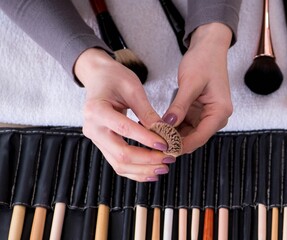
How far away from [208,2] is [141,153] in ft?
0.63

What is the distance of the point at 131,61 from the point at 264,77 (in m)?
0.15

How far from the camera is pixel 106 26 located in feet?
1.93

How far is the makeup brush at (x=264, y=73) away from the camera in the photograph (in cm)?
54

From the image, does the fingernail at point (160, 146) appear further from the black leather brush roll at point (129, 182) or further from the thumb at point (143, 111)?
the black leather brush roll at point (129, 182)

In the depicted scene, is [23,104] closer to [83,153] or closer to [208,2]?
[83,153]

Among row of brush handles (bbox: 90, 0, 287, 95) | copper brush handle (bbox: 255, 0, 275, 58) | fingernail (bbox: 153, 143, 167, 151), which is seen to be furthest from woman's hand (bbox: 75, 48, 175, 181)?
copper brush handle (bbox: 255, 0, 275, 58)

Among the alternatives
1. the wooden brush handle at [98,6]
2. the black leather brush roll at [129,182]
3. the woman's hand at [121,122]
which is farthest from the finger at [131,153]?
the wooden brush handle at [98,6]

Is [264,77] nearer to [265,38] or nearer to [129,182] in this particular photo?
[265,38]

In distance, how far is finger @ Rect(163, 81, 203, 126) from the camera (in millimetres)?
406

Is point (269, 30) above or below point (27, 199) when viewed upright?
above

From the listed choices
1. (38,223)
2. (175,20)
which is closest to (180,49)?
(175,20)

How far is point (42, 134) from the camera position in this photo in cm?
55

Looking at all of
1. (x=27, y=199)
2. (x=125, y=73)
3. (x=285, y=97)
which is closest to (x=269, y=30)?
(x=285, y=97)

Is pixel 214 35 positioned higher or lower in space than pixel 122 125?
higher
